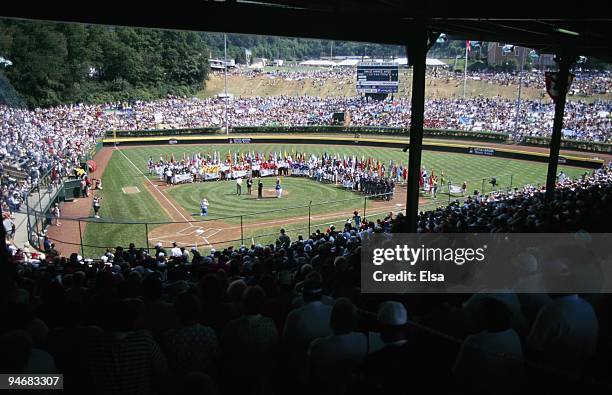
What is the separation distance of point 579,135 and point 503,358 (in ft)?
185

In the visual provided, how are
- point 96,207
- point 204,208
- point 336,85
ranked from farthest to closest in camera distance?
point 336,85, point 204,208, point 96,207

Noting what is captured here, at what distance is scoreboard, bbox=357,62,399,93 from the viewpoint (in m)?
68.7

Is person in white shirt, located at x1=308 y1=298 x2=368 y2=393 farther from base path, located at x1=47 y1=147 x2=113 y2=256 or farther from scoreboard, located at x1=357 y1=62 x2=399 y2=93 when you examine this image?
scoreboard, located at x1=357 y1=62 x2=399 y2=93

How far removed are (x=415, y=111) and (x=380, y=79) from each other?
5952 centimetres

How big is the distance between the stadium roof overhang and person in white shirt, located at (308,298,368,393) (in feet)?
21.6

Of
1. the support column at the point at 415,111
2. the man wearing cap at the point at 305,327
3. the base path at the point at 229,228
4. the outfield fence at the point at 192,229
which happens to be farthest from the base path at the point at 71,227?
the man wearing cap at the point at 305,327

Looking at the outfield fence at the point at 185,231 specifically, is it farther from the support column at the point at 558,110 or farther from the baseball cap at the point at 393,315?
the baseball cap at the point at 393,315

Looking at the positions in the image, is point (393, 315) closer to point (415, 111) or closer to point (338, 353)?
point (338, 353)

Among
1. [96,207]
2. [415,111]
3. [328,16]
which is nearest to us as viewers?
[328,16]

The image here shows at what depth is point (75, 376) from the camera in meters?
4.29

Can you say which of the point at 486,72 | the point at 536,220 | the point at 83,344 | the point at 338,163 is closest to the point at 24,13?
the point at 83,344

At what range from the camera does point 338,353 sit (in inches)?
162

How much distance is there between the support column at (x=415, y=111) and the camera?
1105 cm

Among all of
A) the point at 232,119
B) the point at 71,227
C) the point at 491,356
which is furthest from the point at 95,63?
the point at 491,356
